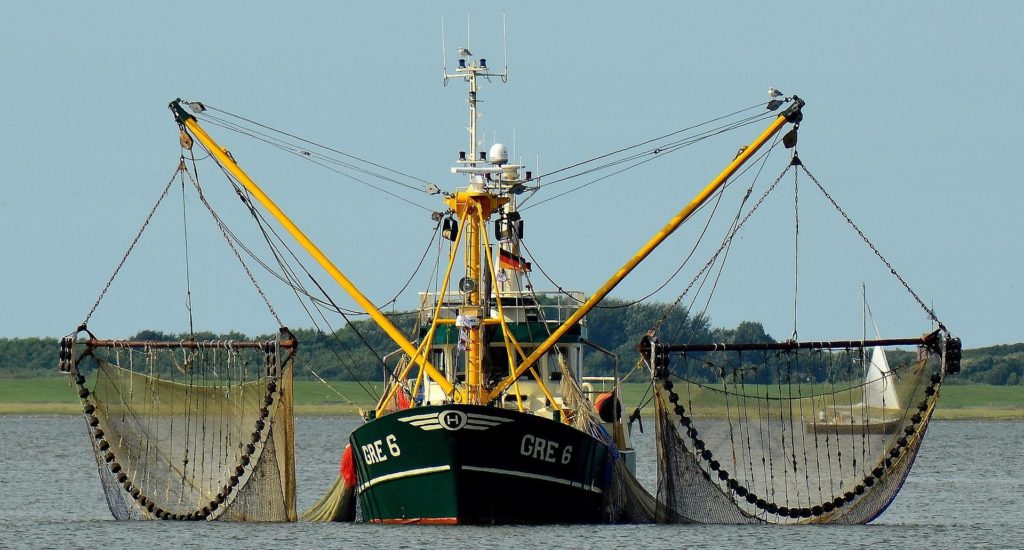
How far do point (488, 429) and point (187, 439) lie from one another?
783 centimetres

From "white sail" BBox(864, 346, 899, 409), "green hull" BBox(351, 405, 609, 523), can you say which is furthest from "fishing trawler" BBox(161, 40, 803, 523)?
"white sail" BBox(864, 346, 899, 409)

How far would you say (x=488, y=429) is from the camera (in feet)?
122

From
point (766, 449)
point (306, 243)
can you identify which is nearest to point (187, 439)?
point (306, 243)

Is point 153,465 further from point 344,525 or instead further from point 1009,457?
point 1009,457

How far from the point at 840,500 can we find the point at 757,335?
10546cm

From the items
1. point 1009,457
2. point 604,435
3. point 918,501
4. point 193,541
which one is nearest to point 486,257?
point 604,435

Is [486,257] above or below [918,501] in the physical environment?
above

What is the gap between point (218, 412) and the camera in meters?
41.2

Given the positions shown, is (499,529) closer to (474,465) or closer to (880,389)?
(474,465)

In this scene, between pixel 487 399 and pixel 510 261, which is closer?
pixel 487 399

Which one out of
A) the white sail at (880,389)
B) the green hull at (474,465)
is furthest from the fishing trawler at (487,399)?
the white sail at (880,389)

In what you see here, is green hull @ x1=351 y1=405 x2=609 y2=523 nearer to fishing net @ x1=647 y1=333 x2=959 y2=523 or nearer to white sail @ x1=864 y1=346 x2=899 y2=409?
fishing net @ x1=647 y1=333 x2=959 y2=523

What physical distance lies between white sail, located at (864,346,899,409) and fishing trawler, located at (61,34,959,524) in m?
0.79

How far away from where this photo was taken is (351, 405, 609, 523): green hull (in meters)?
37.1
